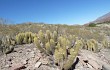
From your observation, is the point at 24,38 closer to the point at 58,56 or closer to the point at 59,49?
the point at 59,49

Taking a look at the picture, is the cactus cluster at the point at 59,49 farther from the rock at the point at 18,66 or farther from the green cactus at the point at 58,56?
the rock at the point at 18,66

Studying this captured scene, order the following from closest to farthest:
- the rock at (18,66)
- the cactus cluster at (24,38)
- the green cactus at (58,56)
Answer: the rock at (18,66)
the green cactus at (58,56)
the cactus cluster at (24,38)

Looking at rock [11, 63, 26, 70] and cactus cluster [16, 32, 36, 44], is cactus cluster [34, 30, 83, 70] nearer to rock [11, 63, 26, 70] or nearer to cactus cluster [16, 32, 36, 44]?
rock [11, 63, 26, 70]

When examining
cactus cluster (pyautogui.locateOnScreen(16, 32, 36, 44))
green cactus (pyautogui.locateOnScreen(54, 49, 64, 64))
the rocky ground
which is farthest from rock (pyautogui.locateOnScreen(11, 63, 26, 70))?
cactus cluster (pyautogui.locateOnScreen(16, 32, 36, 44))

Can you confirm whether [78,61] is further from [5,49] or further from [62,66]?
[5,49]

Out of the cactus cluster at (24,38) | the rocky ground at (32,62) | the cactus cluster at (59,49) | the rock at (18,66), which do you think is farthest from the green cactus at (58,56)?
the cactus cluster at (24,38)

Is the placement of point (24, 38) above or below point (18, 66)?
above

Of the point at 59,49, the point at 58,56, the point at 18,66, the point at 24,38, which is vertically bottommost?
the point at 18,66

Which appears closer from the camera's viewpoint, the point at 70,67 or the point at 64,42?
the point at 70,67

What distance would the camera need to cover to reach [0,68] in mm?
5535

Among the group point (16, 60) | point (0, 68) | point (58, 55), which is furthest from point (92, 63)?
point (0, 68)

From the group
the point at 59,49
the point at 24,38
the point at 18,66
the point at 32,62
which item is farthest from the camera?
the point at 24,38

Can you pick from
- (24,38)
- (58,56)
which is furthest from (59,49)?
(24,38)

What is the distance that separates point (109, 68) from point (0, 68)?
12.3ft
